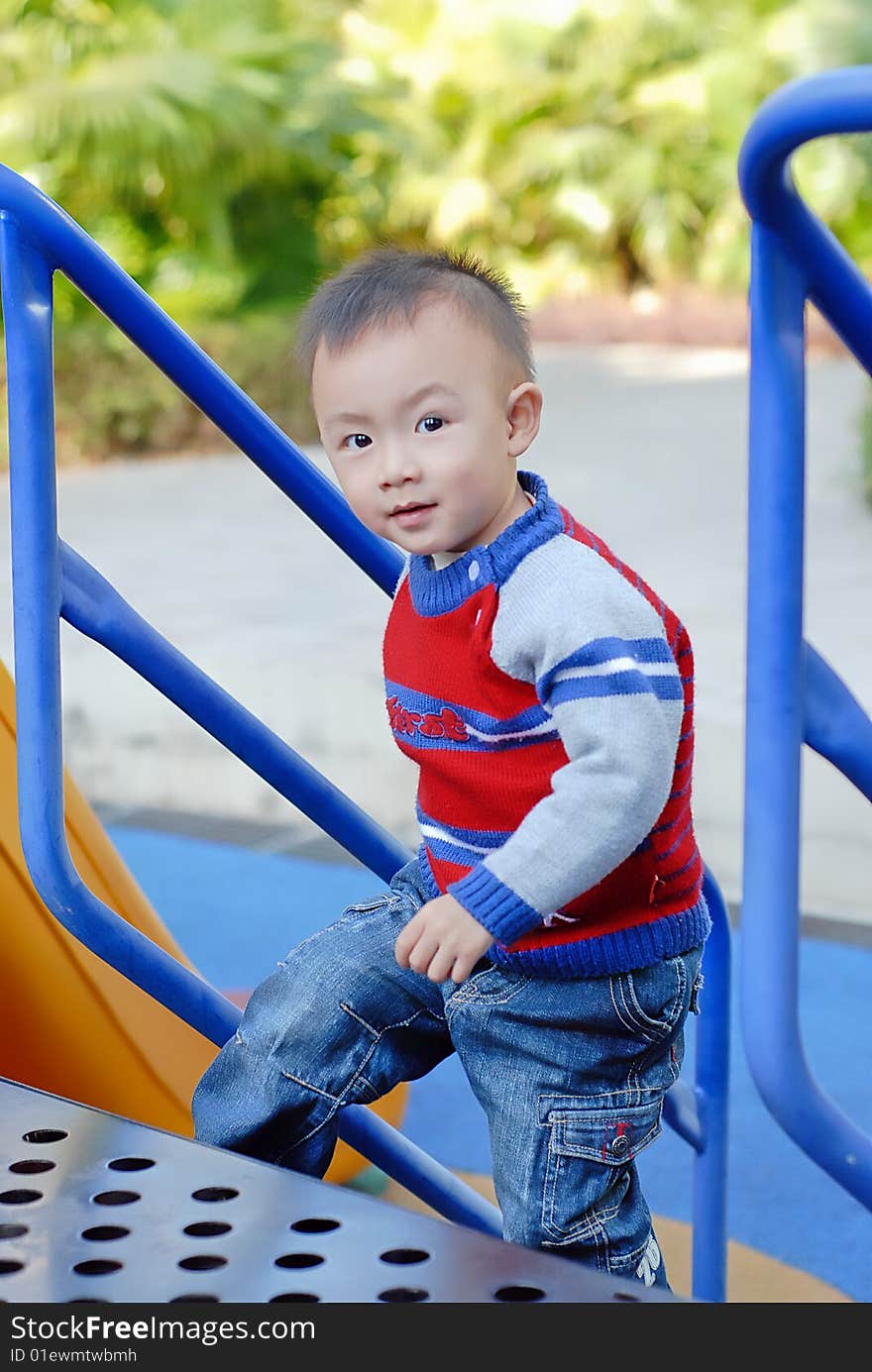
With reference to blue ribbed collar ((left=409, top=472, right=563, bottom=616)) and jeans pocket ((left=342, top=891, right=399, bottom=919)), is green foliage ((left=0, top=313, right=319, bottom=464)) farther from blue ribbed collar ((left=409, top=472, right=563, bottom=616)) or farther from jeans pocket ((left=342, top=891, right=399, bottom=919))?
blue ribbed collar ((left=409, top=472, right=563, bottom=616))

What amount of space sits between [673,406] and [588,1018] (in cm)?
995

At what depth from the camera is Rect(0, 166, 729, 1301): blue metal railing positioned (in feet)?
4.19

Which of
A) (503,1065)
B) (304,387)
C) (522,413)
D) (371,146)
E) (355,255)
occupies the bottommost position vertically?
(503,1065)

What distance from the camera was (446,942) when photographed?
1138 millimetres

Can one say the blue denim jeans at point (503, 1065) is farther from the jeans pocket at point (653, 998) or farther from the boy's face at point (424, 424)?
the boy's face at point (424, 424)

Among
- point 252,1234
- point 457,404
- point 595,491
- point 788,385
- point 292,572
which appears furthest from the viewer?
point 595,491

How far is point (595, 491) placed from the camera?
7.90 metres

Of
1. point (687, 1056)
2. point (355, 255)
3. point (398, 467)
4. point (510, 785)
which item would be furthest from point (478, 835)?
point (355, 255)

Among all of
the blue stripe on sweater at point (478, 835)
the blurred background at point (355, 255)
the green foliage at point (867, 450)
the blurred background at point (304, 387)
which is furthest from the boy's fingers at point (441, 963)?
the green foliage at point (867, 450)

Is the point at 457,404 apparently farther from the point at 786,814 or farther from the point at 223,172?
the point at 223,172

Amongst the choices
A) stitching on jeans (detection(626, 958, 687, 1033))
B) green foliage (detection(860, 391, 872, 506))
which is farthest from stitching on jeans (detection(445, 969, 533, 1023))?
green foliage (detection(860, 391, 872, 506))

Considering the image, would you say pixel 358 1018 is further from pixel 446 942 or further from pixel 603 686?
pixel 603 686

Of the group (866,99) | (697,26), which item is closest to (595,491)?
(866,99)

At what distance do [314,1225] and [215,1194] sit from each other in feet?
0.27
